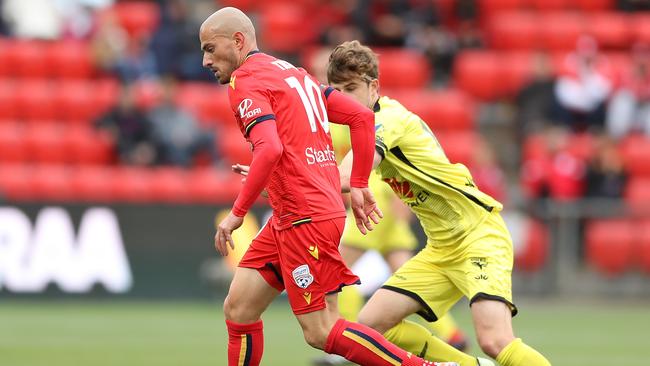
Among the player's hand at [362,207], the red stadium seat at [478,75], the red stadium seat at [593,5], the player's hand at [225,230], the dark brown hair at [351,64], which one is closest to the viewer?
the player's hand at [225,230]

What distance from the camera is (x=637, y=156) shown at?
698 inches

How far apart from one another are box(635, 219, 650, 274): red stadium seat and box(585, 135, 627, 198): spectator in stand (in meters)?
0.77

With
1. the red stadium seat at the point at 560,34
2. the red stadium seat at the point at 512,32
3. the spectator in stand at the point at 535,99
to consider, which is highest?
the red stadium seat at the point at 560,34

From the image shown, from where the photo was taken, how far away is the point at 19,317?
13422 millimetres

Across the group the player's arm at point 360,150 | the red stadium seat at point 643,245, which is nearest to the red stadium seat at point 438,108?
the red stadium seat at point 643,245

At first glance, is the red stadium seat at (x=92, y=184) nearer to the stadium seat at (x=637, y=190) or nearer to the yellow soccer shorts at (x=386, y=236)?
the yellow soccer shorts at (x=386, y=236)

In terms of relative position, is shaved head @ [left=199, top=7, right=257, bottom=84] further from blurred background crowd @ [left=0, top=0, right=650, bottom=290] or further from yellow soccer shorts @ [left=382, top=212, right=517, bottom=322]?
blurred background crowd @ [left=0, top=0, right=650, bottom=290]

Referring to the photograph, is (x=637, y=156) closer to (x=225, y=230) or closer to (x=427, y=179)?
(x=427, y=179)

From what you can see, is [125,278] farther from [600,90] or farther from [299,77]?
[299,77]

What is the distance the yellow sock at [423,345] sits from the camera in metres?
7.61

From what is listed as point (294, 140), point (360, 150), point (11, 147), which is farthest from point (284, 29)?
point (294, 140)

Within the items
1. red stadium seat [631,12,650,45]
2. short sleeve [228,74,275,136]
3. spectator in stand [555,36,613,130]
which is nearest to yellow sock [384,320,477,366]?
short sleeve [228,74,275,136]

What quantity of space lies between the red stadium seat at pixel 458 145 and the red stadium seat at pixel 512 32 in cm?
237

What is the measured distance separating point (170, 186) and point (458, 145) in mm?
4026
